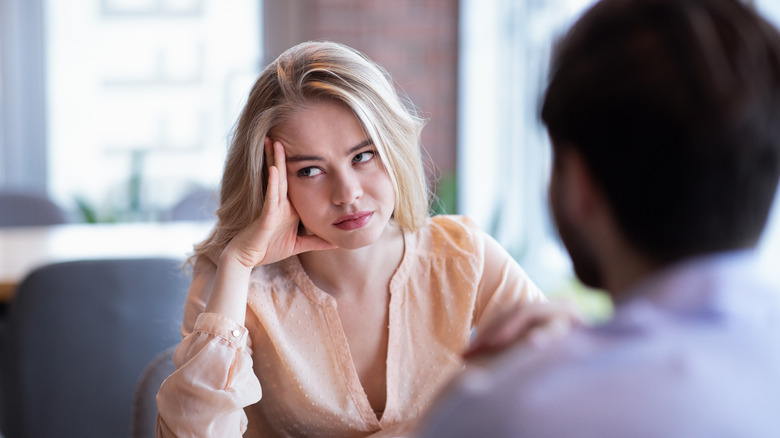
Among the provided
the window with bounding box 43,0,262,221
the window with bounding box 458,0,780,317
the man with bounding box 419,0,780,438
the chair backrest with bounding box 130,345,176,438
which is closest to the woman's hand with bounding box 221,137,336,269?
the chair backrest with bounding box 130,345,176,438

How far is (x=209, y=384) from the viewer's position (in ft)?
4.09

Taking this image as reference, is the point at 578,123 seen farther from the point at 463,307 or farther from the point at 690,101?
the point at 463,307

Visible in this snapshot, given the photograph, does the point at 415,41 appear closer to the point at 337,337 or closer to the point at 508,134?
the point at 508,134

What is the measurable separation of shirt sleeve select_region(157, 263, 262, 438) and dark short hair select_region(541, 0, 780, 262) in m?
0.77

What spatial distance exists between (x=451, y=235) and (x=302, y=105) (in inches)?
17.2

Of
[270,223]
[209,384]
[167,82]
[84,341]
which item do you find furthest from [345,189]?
[167,82]

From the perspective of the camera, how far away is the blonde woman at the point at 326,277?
131 centimetres

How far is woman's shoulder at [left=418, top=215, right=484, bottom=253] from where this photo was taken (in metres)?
1.55

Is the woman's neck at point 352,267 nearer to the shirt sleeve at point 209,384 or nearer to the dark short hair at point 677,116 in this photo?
the shirt sleeve at point 209,384

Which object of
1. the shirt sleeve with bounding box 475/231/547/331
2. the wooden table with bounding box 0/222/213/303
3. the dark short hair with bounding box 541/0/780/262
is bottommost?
the wooden table with bounding box 0/222/213/303

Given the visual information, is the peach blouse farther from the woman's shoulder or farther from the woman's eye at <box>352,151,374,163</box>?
the woman's eye at <box>352,151,374,163</box>

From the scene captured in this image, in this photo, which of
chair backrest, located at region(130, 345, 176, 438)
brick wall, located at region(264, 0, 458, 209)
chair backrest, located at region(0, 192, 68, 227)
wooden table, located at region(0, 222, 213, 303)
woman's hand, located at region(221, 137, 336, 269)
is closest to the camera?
woman's hand, located at region(221, 137, 336, 269)

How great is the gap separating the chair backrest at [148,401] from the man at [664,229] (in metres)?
0.92

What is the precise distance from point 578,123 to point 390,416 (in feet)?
2.85
